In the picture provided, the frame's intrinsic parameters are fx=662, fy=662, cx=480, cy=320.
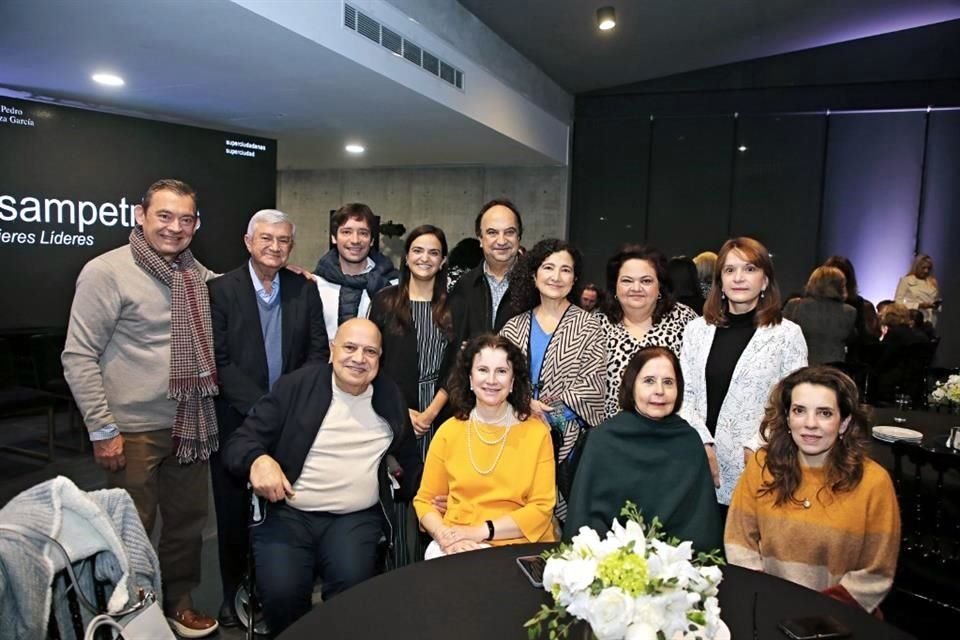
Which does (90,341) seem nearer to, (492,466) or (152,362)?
(152,362)

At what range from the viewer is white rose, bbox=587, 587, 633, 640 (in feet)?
3.55

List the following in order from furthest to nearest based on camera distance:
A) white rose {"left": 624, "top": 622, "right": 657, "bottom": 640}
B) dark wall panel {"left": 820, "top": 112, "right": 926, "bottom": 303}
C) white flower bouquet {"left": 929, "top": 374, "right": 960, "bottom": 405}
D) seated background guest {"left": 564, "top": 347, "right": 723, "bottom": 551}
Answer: dark wall panel {"left": 820, "top": 112, "right": 926, "bottom": 303} < white flower bouquet {"left": 929, "top": 374, "right": 960, "bottom": 405} < seated background guest {"left": 564, "top": 347, "right": 723, "bottom": 551} < white rose {"left": 624, "top": 622, "right": 657, "bottom": 640}

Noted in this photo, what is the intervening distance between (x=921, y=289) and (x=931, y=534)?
5760mm

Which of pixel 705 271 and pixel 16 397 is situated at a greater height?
pixel 705 271

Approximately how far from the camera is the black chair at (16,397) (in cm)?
432

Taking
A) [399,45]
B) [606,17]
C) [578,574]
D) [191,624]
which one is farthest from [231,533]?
[606,17]

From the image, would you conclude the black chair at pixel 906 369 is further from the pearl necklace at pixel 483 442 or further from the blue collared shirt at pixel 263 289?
the blue collared shirt at pixel 263 289

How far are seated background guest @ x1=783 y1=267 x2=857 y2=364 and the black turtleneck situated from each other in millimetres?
2807

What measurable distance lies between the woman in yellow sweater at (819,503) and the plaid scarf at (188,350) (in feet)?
7.07

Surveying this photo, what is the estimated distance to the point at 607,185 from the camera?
9430 millimetres

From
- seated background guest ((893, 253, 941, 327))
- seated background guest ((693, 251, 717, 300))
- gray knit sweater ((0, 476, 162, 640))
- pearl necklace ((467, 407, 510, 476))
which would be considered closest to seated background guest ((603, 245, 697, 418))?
pearl necklace ((467, 407, 510, 476))

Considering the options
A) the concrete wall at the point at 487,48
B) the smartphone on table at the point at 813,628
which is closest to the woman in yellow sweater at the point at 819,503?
the smartphone on table at the point at 813,628

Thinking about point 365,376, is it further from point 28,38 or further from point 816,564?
point 28,38

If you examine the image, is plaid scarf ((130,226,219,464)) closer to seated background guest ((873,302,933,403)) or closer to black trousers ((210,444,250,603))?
black trousers ((210,444,250,603))
